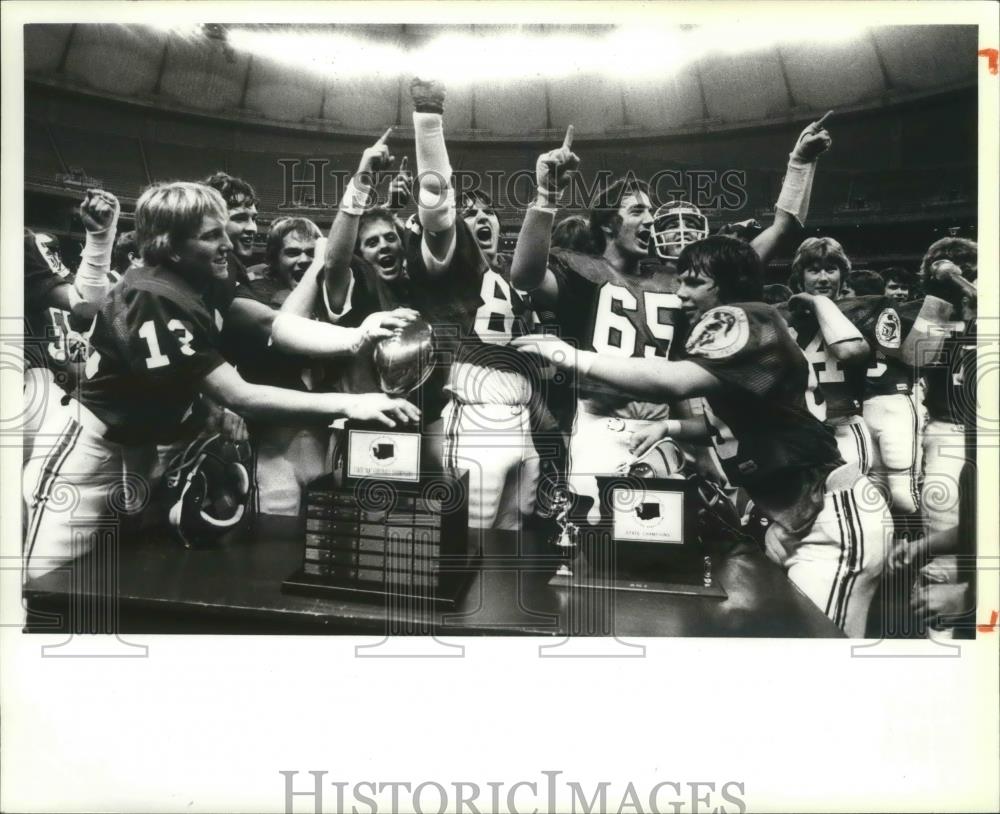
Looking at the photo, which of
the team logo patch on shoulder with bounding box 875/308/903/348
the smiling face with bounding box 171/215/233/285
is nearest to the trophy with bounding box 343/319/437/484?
the smiling face with bounding box 171/215/233/285

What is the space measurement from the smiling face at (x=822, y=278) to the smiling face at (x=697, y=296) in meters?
0.25

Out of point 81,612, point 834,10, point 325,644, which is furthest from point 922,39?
point 81,612

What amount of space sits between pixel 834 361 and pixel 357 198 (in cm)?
144

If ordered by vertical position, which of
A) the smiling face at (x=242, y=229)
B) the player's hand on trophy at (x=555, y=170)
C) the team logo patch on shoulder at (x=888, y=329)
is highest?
the player's hand on trophy at (x=555, y=170)

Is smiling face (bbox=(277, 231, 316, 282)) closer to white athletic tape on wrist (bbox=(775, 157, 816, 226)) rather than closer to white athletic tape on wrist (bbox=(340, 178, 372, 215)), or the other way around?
white athletic tape on wrist (bbox=(340, 178, 372, 215))

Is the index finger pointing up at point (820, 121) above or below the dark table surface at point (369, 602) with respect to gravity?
above

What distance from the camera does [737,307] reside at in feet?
5.49

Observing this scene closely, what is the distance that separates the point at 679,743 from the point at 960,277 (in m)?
Result: 1.54

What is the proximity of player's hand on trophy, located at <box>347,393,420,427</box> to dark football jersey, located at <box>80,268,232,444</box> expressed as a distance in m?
0.42

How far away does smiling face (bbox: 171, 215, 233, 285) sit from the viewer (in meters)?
1.69

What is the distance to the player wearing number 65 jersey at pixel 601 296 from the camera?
1.66 meters

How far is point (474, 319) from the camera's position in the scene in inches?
65.7

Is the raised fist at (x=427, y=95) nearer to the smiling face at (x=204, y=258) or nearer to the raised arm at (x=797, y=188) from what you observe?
the smiling face at (x=204, y=258)

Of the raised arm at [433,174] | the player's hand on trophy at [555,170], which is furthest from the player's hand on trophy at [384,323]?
the player's hand on trophy at [555,170]
